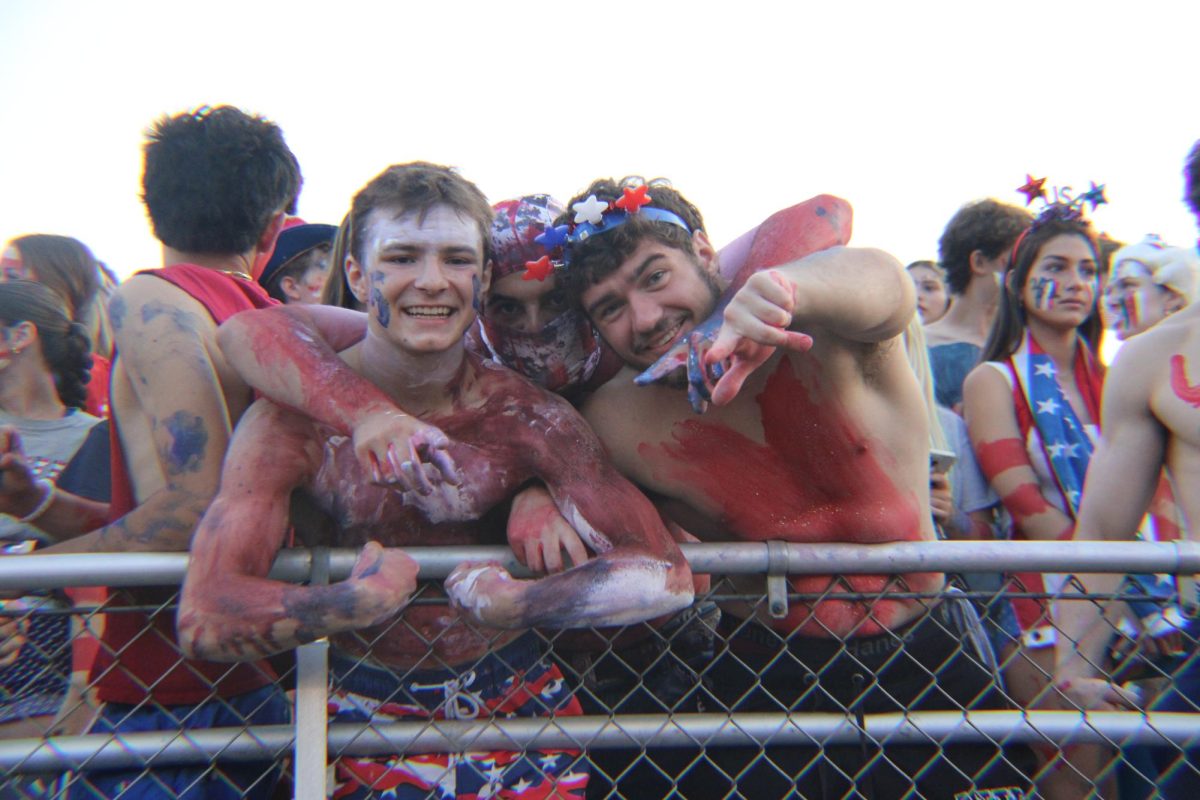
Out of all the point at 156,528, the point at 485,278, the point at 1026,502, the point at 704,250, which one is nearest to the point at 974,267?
the point at 1026,502

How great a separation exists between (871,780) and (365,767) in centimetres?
117

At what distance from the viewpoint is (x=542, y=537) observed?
2.14m

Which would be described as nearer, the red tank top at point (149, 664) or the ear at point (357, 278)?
the red tank top at point (149, 664)

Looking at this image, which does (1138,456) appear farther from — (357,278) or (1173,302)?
(357,278)

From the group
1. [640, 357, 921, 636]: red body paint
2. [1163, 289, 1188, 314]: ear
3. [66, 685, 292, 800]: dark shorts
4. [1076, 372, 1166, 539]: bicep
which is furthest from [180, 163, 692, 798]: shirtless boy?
[1163, 289, 1188, 314]: ear

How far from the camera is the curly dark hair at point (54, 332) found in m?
3.17

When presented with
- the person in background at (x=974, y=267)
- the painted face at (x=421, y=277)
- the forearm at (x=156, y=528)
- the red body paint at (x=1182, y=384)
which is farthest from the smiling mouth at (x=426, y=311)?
the person in background at (x=974, y=267)

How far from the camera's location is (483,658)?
2352 millimetres

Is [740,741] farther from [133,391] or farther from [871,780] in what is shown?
[133,391]

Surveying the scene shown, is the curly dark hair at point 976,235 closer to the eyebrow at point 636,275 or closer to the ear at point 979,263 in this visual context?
the ear at point 979,263

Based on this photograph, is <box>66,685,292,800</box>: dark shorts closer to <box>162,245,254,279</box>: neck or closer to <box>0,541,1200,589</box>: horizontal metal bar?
<box>0,541,1200,589</box>: horizontal metal bar

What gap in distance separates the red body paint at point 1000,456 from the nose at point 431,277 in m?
2.04

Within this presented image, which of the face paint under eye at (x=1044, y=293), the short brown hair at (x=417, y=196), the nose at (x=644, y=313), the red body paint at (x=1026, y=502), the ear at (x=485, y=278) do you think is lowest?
the red body paint at (x=1026, y=502)

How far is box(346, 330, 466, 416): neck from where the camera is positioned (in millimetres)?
2467
